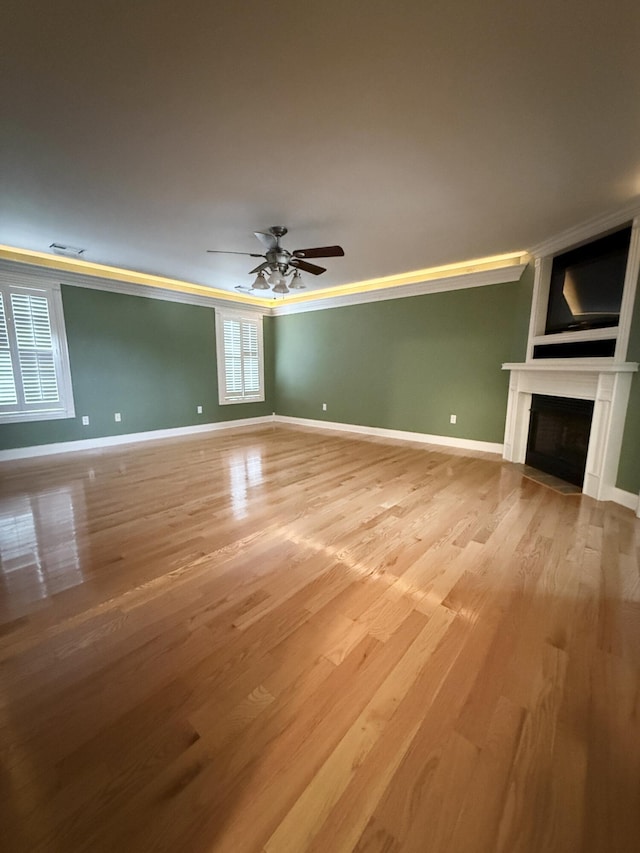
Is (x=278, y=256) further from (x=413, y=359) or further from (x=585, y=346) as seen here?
(x=585, y=346)

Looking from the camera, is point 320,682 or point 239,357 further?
point 239,357

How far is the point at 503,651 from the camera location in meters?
1.40

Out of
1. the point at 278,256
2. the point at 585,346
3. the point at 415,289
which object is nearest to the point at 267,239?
the point at 278,256

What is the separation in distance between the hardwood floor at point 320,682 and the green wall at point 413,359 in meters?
2.41

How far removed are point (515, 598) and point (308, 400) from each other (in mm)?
5421

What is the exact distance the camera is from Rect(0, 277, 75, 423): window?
4129 mm

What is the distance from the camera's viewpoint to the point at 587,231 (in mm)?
3141

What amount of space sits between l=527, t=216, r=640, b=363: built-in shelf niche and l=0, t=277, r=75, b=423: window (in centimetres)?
605

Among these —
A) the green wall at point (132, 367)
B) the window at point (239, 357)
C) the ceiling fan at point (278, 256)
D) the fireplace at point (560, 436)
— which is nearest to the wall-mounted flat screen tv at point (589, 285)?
the fireplace at point (560, 436)

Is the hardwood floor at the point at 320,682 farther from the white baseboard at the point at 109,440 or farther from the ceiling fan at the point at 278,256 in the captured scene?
the ceiling fan at the point at 278,256

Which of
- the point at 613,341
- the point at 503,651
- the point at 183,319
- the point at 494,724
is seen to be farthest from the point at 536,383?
the point at 183,319

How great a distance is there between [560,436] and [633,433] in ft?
2.63

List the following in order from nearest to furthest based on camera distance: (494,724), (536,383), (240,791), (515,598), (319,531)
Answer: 1. (240,791)
2. (494,724)
3. (515,598)
4. (319,531)
5. (536,383)

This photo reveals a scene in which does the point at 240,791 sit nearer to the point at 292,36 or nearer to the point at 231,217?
the point at 292,36
